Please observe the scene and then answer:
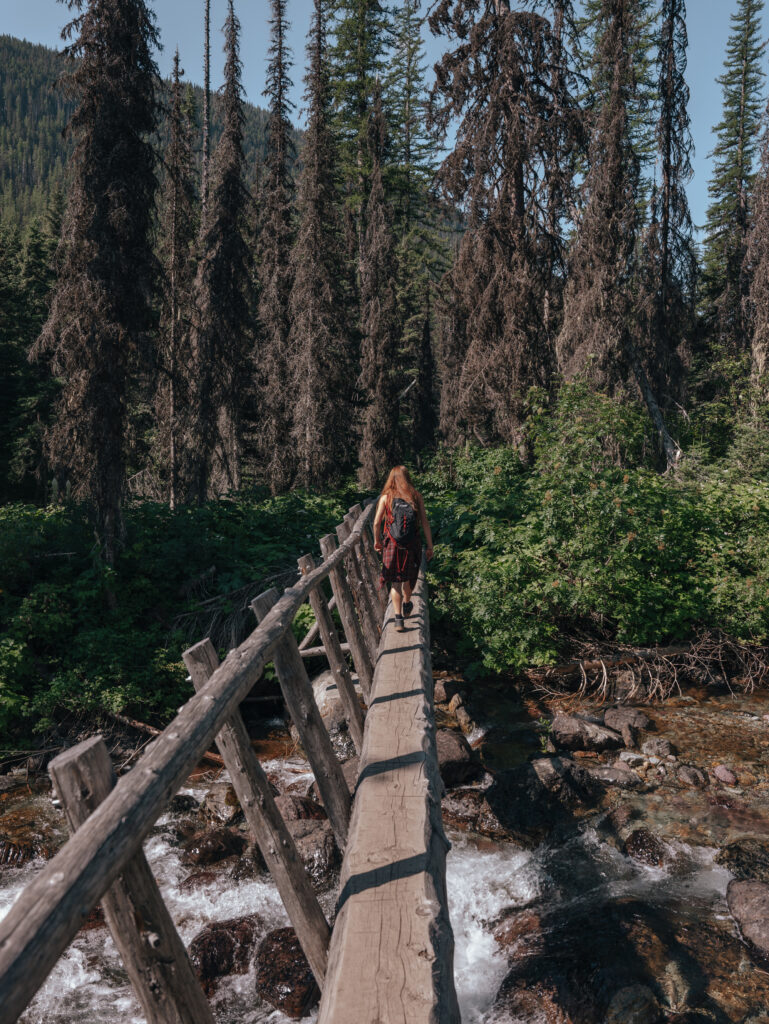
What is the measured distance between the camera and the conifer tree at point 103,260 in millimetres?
11336

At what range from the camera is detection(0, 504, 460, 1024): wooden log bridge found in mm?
1590

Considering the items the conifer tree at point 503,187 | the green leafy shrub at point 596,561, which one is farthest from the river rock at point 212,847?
the conifer tree at point 503,187

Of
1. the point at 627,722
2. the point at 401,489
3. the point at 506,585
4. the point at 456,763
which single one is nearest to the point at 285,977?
the point at 456,763

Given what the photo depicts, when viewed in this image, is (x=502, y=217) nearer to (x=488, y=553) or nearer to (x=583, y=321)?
(x=583, y=321)

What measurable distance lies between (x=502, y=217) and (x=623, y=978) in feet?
47.8

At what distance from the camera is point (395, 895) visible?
3055 mm

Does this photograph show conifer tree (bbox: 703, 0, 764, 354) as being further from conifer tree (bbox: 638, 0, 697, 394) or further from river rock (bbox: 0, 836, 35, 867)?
river rock (bbox: 0, 836, 35, 867)

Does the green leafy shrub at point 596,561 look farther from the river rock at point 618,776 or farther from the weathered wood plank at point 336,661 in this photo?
the weathered wood plank at point 336,661

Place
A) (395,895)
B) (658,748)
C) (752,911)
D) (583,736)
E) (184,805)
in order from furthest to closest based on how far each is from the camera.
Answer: (583,736), (658,748), (184,805), (752,911), (395,895)

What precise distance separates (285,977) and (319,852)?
4.40 feet

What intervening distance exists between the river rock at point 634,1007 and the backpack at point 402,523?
163 inches

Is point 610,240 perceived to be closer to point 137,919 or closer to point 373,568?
point 373,568

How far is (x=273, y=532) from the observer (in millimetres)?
14359

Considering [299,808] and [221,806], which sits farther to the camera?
[221,806]
